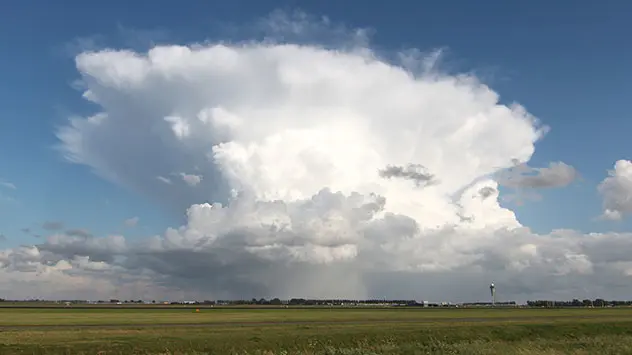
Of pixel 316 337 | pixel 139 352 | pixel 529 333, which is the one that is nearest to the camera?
pixel 139 352

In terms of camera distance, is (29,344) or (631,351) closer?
(631,351)

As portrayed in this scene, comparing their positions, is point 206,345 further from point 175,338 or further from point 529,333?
point 529,333

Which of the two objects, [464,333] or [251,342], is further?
[464,333]

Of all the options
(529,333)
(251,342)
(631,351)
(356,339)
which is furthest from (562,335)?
(251,342)

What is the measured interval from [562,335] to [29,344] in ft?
197

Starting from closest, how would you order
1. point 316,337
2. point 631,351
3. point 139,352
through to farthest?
1. point 631,351
2. point 139,352
3. point 316,337

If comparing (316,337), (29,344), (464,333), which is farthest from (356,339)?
(29,344)

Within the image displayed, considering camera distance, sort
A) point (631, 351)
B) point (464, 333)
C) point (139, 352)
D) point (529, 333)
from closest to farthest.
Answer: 1. point (631, 351)
2. point (139, 352)
3. point (464, 333)
4. point (529, 333)

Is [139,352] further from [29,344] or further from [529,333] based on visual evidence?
[529,333]

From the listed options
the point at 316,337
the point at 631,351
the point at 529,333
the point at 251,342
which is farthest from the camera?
the point at 529,333

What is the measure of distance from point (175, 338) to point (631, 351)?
41137mm

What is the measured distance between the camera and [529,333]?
68688mm

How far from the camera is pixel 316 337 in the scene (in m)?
57.2

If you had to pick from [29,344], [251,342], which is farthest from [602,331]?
[29,344]
